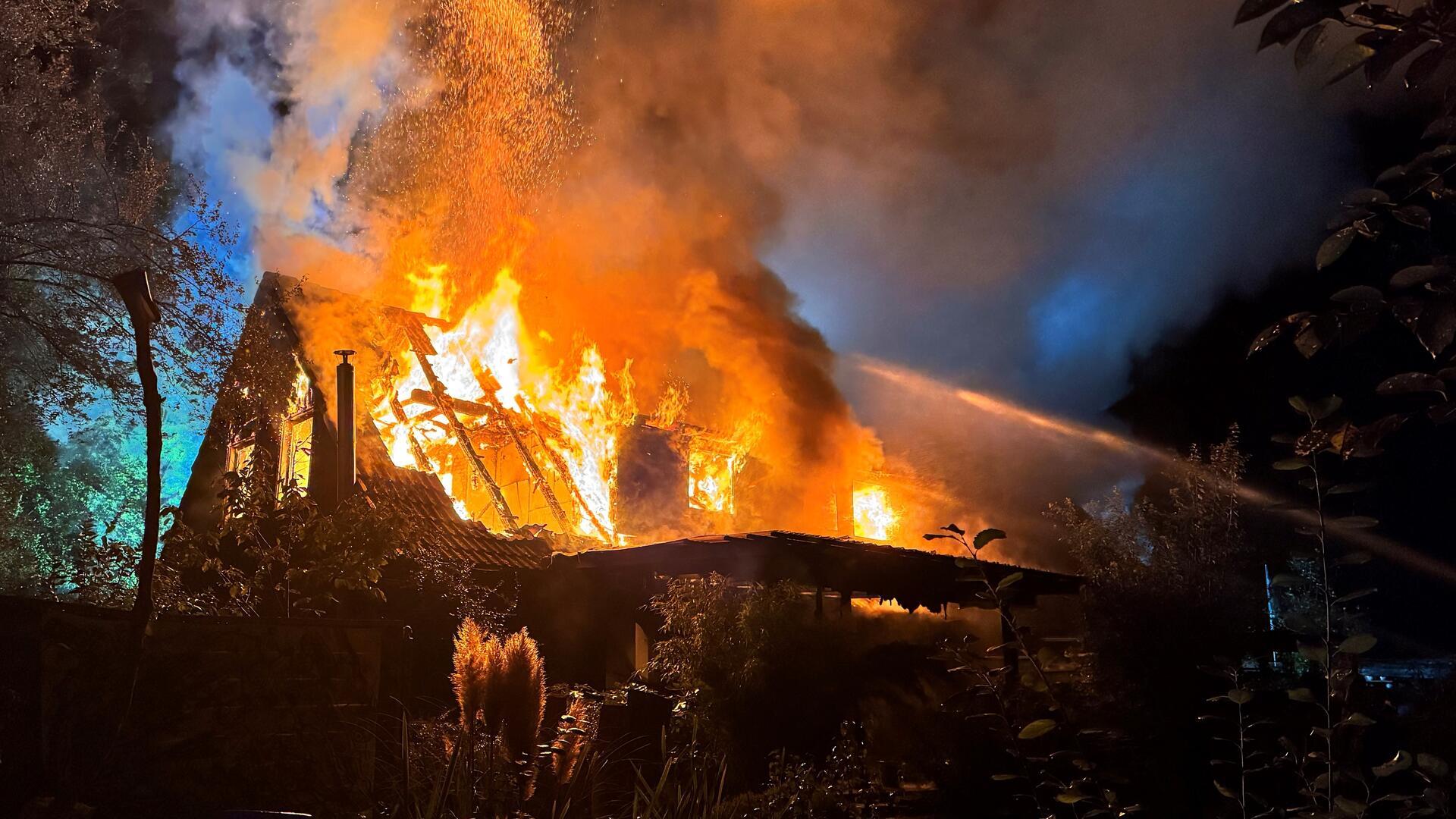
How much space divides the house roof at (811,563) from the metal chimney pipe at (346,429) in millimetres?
3104

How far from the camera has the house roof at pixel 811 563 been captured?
1088 centimetres

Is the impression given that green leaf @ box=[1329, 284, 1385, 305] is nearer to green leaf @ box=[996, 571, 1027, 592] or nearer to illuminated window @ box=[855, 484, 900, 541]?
green leaf @ box=[996, 571, 1027, 592]

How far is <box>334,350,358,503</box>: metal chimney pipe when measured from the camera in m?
12.0

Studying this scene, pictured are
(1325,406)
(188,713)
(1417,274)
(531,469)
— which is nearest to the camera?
(1417,274)

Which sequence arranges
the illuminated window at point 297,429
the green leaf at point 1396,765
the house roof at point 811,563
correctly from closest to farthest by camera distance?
1. the green leaf at point 1396,765
2. the house roof at point 811,563
3. the illuminated window at point 297,429

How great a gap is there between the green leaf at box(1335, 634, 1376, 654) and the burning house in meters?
8.19

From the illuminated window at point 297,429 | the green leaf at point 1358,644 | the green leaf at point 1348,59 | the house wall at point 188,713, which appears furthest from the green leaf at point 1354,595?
the illuminated window at point 297,429

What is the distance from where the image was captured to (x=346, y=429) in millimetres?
12438

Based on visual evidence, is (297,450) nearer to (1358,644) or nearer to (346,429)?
(346,429)

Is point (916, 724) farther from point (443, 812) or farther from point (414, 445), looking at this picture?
point (414, 445)

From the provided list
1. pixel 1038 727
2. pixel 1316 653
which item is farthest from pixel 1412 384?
pixel 1038 727

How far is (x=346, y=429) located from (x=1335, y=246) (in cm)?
1235

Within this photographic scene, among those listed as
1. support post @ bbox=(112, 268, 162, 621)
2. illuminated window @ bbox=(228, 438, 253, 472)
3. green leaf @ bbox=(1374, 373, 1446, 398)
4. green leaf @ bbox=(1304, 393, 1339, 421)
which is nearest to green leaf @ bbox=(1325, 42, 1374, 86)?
green leaf @ bbox=(1374, 373, 1446, 398)

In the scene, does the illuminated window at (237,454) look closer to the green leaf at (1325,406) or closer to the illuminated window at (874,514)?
the illuminated window at (874,514)
